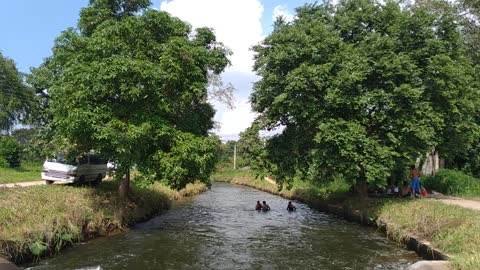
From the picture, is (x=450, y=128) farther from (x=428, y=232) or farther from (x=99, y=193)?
(x=99, y=193)

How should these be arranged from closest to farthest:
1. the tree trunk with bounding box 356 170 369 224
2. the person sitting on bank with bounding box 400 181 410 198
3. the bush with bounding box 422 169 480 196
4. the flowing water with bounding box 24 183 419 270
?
the flowing water with bounding box 24 183 419 270 → the tree trunk with bounding box 356 170 369 224 → the person sitting on bank with bounding box 400 181 410 198 → the bush with bounding box 422 169 480 196

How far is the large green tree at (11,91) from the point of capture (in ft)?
164

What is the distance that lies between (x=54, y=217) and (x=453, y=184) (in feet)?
71.8

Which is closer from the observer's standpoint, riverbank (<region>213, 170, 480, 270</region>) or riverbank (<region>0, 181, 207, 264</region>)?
riverbank (<region>213, 170, 480, 270</region>)

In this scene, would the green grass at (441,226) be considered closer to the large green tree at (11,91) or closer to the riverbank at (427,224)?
the riverbank at (427,224)

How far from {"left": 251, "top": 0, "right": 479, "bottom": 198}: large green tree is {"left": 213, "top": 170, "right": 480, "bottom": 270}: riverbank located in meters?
1.55

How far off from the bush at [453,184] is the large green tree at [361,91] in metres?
3.93

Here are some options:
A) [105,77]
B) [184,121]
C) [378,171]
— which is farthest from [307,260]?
[105,77]

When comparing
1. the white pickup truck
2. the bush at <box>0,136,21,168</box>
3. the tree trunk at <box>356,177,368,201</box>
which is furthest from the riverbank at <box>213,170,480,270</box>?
the bush at <box>0,136,21,168</box>

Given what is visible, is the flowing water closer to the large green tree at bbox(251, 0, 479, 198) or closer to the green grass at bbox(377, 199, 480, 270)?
the green grass at bbox(377, 199, 480, 270)

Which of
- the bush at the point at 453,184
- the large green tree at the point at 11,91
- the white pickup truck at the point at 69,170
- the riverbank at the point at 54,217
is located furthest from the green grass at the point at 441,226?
the large green tree at the point at 11,91

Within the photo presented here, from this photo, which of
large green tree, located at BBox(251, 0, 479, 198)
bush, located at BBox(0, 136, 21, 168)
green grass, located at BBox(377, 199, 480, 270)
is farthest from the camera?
bush, located at BBox(0, 136, 21, 168)

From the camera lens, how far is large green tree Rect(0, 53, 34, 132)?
50031 mm

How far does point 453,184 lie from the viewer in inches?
993
